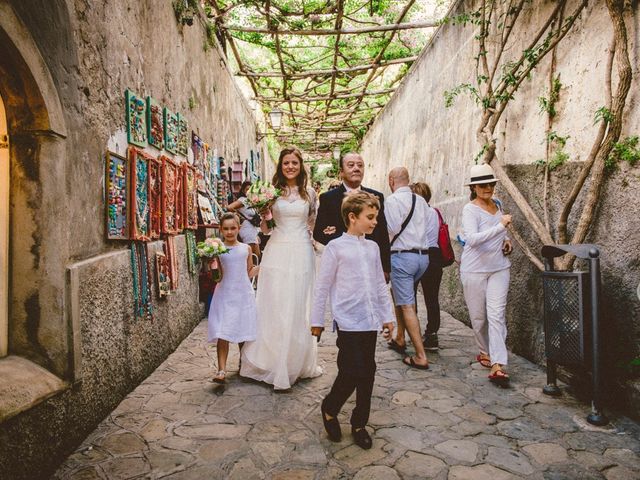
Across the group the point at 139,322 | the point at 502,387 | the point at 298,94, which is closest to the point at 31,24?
the point at 139,322

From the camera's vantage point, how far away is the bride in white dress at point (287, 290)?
4195mm

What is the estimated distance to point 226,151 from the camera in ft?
32.1

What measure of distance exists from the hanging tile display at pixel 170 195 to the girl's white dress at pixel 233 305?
959 millimetres

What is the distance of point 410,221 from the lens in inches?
197

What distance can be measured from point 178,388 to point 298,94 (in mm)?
11058

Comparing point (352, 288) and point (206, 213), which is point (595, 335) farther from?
point (206, 213)

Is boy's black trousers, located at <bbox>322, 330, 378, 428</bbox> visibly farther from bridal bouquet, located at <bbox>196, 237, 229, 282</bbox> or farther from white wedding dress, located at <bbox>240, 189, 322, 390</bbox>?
bridal bouquet, located at <bbox>196, 237, 229, 282</bbox>

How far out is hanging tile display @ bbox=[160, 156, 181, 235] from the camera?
4.88m

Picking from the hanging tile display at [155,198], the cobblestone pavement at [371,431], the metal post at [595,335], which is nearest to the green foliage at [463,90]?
the metal post at [595,335]

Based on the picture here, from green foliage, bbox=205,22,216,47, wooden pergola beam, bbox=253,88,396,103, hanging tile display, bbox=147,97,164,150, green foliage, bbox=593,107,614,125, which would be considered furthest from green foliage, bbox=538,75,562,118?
wooden pergola beam, bbox=253,88,396,103

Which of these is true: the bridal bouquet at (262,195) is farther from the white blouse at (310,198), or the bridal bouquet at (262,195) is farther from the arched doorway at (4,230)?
the arched doorway at (4,230)

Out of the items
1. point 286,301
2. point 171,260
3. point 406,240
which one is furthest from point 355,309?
point 171,260

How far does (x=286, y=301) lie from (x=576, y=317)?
235cm

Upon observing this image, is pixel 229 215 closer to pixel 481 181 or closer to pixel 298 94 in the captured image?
pixel 481 181
